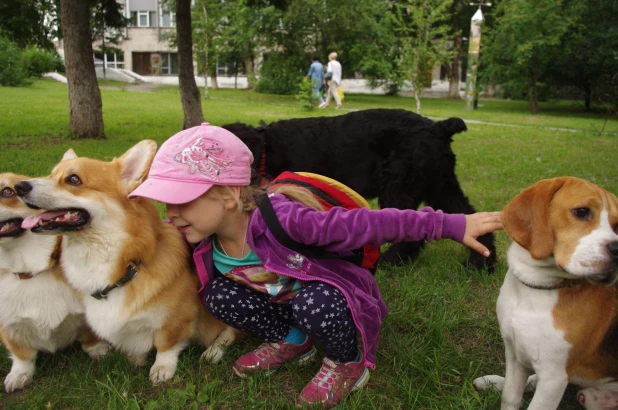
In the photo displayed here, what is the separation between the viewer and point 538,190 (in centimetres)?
194

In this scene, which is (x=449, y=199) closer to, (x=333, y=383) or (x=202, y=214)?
(x=333, y=383)

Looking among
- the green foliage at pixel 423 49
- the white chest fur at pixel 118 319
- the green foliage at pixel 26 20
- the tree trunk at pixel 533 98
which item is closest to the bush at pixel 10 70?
the green foliage at pixel 26 20

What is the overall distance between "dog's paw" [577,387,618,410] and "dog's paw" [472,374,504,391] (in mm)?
354

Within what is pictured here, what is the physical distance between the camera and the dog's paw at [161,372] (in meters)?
2.52

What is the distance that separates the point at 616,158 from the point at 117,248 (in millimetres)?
8492

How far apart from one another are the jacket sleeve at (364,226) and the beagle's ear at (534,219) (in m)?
0.21

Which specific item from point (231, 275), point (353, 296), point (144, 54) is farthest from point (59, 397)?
point (144, 54)

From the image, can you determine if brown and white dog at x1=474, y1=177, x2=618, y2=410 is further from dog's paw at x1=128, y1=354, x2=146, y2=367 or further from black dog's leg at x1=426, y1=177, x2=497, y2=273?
black dog's leg at x1=426, y1=177, x2=497, y2=273

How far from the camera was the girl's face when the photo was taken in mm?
2281

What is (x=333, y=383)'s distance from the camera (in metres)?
2.36

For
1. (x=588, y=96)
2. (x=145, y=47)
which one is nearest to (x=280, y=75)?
(x=588, y=96)

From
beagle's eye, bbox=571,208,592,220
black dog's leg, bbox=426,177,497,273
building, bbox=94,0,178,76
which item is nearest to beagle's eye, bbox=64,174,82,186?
beagle's eye, bbox=571,208,592,220

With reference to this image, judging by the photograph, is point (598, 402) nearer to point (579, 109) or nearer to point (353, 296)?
point (353, 296)

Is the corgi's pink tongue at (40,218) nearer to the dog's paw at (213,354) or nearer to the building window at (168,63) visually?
the dog's paw at (213,354)
